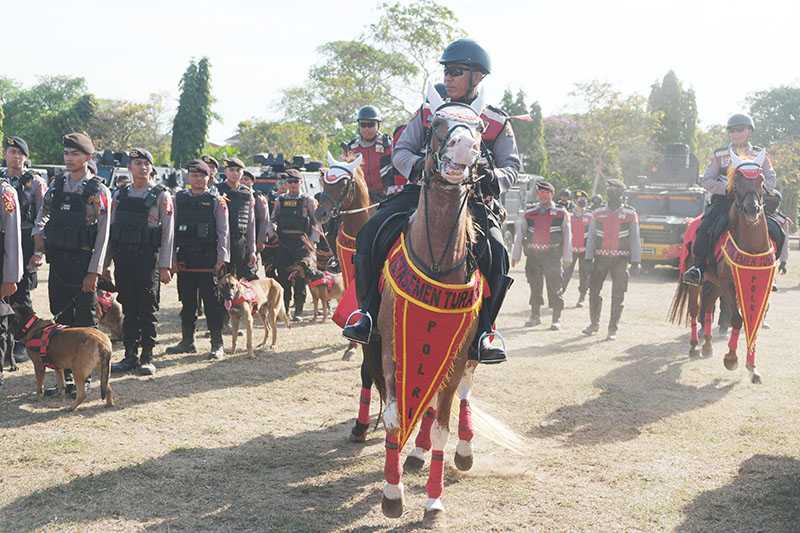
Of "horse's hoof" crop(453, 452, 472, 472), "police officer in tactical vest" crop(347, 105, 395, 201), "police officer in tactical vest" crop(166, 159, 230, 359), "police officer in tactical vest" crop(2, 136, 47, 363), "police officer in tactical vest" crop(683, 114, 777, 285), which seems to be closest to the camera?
"horse's hoof" crop(453, 452, 472, 472)

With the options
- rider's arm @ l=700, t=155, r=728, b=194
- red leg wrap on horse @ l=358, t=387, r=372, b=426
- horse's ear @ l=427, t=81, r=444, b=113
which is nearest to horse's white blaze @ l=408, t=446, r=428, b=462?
red leg wrap on horse @ l=358, t=387, r=372, b=426

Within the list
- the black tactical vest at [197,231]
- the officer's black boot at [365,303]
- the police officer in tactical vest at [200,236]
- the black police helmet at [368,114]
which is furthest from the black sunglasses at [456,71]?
the black tactical vest at [197,231]

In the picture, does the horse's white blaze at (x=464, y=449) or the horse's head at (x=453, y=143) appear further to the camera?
the horse's white blaze at (x=464, y=449)

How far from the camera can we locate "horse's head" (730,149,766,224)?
26.7 feet

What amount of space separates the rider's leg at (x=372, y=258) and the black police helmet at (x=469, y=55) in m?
1.05

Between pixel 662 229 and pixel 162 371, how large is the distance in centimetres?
1724

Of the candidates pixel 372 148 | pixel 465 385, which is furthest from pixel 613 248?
pixel 465 385

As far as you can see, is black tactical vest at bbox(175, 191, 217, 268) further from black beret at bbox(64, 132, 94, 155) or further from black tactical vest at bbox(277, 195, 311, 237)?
black tactical vest at bbox(277, 195, 311, 237)

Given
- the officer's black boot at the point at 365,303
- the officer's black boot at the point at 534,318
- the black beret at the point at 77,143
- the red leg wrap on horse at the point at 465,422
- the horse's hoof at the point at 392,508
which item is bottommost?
the officer's black boot at the point at 534,318

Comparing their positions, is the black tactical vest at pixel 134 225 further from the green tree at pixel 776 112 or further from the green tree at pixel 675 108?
the green tree at pixel 776 112

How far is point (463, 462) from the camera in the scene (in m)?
5.57

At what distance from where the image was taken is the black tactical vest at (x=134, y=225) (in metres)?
8.15

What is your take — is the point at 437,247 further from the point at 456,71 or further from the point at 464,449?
the point at 464,449

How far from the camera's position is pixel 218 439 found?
6332 mm
